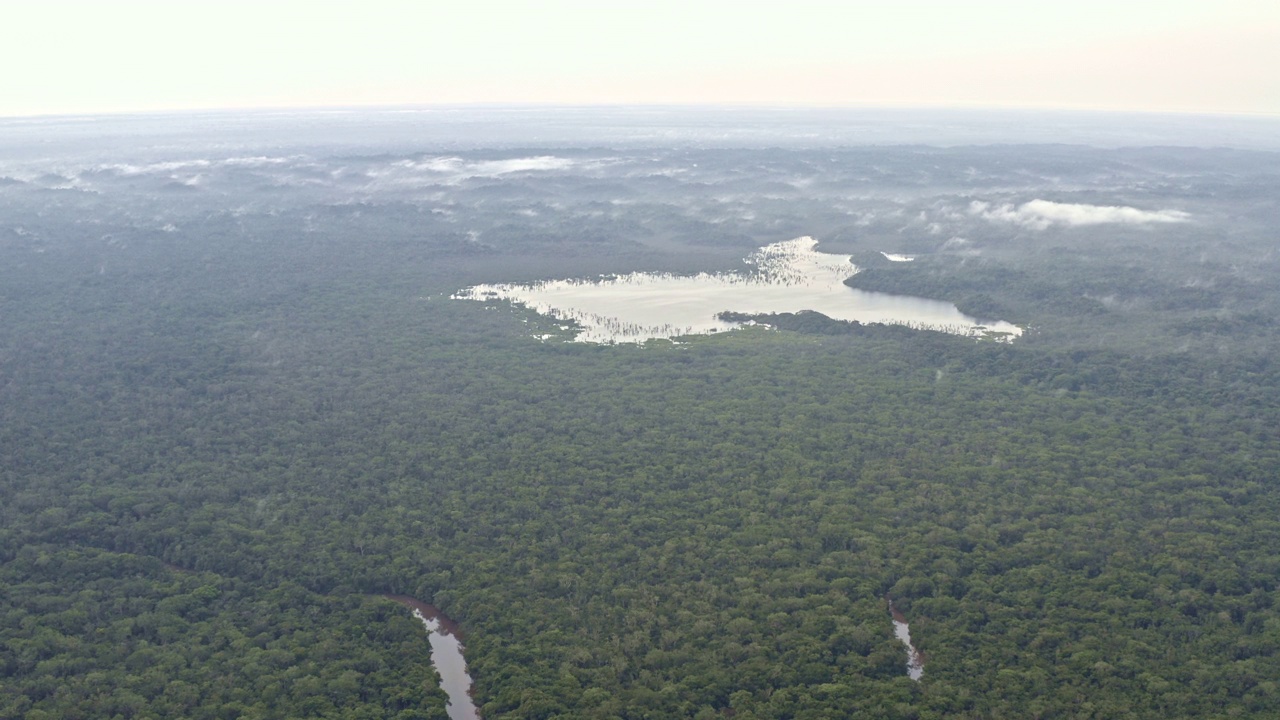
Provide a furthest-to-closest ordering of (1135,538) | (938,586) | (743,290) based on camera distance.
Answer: (743,290) < (1135,538) < (938,586)

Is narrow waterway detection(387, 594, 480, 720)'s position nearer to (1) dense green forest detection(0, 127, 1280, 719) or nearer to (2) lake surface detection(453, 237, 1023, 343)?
(1) dense green forest detection(0, 127, 1280, 719)

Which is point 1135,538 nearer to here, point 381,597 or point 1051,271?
point 381,597

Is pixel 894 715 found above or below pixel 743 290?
below

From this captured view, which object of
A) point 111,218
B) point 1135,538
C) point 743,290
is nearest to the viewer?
point 1135,538

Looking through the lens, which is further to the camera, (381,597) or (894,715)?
(381,597)

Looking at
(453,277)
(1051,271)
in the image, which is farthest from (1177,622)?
(453,277)

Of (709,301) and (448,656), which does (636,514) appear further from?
(709,301)

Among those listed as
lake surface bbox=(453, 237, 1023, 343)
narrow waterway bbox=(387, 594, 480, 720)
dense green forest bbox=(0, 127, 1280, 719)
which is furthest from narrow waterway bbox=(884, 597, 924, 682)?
lake surface bbox=(453, 237, 1023, 343)
